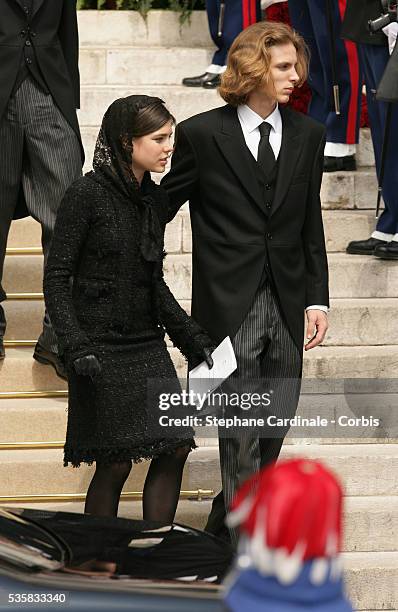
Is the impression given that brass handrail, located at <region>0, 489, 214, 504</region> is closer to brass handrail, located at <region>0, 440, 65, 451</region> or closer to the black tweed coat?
brass handrail, located at <region>0, 440, 65, 451</region>

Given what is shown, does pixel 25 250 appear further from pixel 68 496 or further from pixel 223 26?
pixel 223 26

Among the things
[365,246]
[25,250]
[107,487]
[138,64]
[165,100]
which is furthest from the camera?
[138,64]

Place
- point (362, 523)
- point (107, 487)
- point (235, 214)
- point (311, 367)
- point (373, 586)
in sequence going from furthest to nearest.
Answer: point (311, 367) < point (362, 523) < point (373, 586) < point (235, 214) < point (107, 487)

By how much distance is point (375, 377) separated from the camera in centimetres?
632

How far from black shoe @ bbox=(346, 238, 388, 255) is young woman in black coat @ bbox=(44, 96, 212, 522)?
2325 mm

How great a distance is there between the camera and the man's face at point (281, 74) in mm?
4824

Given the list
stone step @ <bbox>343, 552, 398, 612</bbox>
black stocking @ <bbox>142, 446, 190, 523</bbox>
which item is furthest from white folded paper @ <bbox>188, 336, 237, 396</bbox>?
stone step @ <bbox>343, 552, 398, 612</bbox>

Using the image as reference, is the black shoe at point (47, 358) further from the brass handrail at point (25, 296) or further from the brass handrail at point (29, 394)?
the brass handrail at point (25, 296)

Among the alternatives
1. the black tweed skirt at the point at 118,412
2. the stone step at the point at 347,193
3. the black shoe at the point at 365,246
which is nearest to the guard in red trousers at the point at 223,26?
the stone step at the point at 347,193

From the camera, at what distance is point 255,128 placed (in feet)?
16.2

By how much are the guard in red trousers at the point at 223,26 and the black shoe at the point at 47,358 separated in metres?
2.73

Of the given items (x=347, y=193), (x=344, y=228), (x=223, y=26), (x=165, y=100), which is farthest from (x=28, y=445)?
(x=223, y=26)

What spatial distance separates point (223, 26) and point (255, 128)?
3584 mm

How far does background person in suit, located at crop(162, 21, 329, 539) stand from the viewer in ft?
16.0
